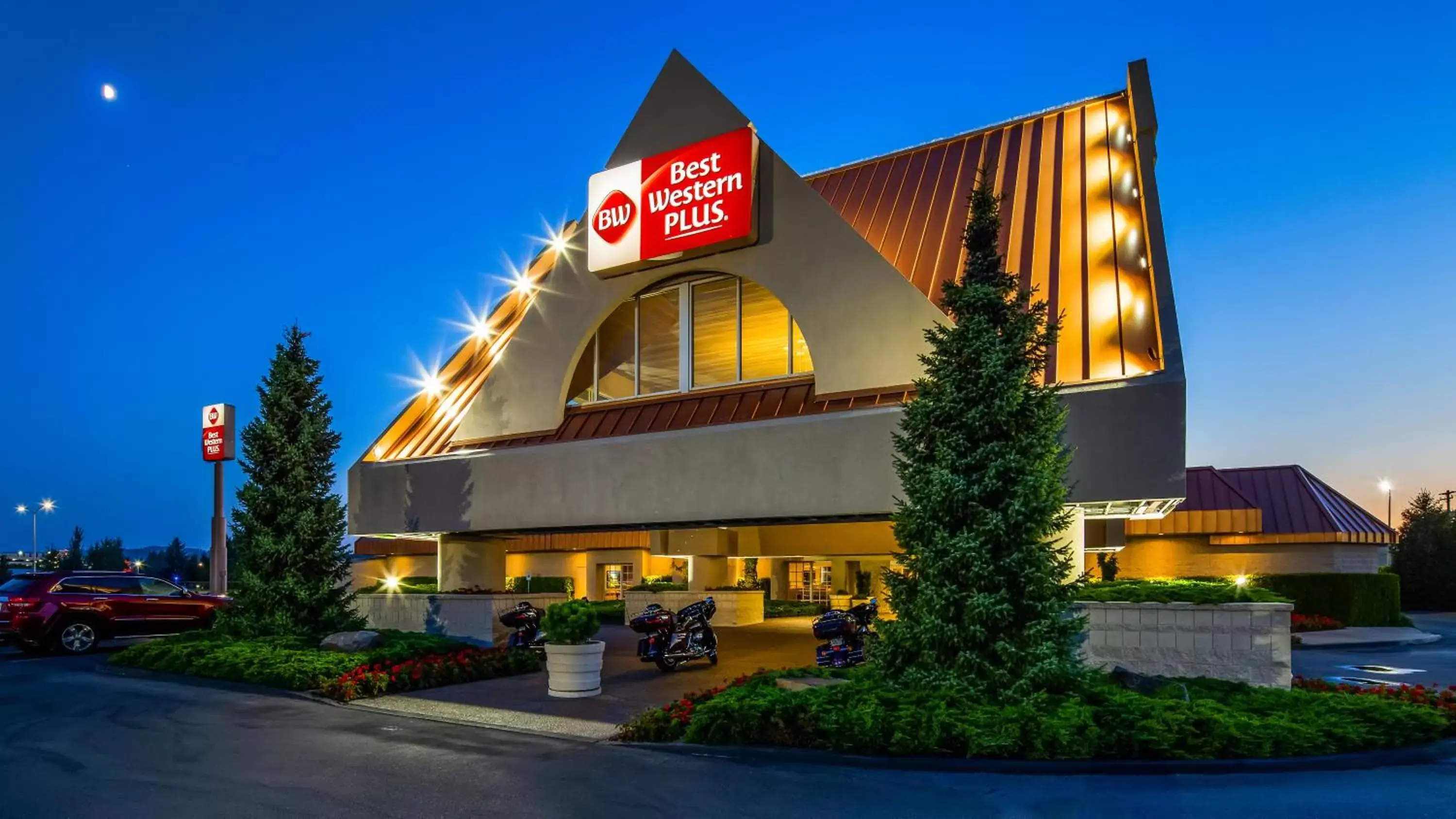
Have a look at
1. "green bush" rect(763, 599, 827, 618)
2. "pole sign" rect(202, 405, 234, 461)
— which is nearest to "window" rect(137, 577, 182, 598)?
"pole sign" rect(202, 405, 234, 461)

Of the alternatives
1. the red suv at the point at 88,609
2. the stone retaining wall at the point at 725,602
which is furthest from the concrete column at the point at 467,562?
the stone retaining wall at the point at 725,602

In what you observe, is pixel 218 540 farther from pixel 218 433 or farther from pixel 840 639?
pixel 840 639

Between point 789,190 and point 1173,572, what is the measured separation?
22.8 meters

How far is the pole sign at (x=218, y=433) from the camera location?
101 feet

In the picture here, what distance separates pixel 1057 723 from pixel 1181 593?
18.0ft

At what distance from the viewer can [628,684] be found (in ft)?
51.8

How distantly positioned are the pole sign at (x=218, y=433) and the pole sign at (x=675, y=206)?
1760 centimetres

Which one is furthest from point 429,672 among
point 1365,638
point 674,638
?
point 1365,638

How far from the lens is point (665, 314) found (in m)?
20.5

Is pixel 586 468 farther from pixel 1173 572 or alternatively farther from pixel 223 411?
pixel 1173 572

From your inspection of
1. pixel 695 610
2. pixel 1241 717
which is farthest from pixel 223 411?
pixel 1241 717

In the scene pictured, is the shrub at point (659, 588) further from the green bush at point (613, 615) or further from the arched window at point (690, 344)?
the arched window at point (690, 344)

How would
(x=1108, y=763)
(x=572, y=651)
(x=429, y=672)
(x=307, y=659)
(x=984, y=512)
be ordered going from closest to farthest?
1. (x=1108, y=763)
2. (x=984, y=512)
3. (x=572, y=651)
4. (x=429, y=672)
5. (x=307, y=659)

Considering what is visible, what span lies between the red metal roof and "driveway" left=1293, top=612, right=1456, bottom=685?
5.52 m
